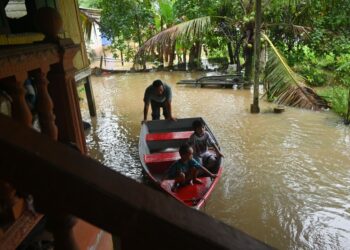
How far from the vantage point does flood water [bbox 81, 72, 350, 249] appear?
17.3 feet

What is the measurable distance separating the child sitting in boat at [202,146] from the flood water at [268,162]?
80 centimetres

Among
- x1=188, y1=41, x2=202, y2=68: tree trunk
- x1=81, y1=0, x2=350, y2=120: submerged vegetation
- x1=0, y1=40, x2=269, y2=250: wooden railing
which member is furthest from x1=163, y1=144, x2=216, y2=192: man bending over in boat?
x1=188, y1=41, x2=202, y2=68: tree trunk

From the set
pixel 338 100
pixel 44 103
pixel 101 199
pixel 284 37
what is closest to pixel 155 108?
pixel 338 100

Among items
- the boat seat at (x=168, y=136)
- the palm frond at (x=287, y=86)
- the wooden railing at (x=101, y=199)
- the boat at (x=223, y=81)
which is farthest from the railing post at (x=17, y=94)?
the boat at (x=223, y=81)

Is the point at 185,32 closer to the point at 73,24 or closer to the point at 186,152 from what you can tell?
the point at 73,24

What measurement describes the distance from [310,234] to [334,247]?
37cm

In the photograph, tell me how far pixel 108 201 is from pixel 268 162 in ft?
23.3

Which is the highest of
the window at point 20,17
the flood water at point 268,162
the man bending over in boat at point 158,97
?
the window at point 20,17

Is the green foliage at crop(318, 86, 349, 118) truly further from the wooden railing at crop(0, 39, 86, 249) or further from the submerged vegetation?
the wooden railing at crop(0, 39, 86, 249)

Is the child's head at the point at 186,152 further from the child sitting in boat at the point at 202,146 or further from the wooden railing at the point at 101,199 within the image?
the wooden railing at the point at 101,199

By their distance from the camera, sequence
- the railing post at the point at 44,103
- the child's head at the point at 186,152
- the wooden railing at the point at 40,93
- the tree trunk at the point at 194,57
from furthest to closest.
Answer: the tree trunk at the point at 194,57 → the child's head at the point at 186,152 → the railing post at the point at 44,103 → the wooden railing at the point at 40,93

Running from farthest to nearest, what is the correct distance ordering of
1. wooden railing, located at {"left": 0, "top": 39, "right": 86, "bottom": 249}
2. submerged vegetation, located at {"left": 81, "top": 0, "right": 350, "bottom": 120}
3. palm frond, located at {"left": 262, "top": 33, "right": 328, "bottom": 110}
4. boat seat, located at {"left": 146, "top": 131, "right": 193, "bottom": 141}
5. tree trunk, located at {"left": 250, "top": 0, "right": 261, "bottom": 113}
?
submerged vegetation, located at {"left": 81, "top": 0, "right": 350, "bottom": 120} → palm frond, located at {"left": 262, "top": 33, "right": 328, "bottom": 110} → tree trunk, located at {"left": 250, "top": 0, "right": 261, "bottom": 113} → boat seat, located at {"left": 146, "top": 131, "right": 193, "bottom": 141} → wooden railing, located at {"left": 0, "top": 39, "right": 86, "bottom": 249}

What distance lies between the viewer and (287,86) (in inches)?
411

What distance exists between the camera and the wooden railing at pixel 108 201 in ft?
2.35
